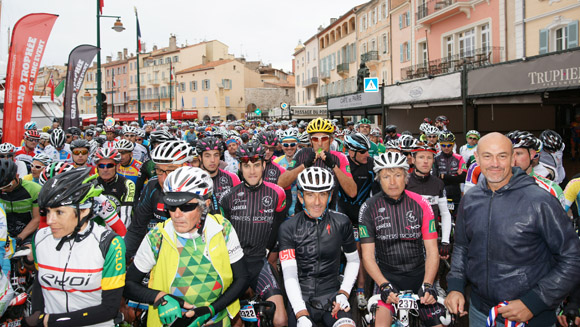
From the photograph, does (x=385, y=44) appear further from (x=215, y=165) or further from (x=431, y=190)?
(x=215, y=165)

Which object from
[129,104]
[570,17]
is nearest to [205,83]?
[129,104]

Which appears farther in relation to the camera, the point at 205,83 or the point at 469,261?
the point at 205,83

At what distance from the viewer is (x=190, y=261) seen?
3.12 metres

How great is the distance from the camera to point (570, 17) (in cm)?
1981

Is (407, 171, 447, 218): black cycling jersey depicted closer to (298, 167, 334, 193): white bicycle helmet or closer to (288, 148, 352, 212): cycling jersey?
(288, 148, 352, 212): cycling jersey

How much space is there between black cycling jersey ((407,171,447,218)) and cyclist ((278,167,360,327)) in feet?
7.94

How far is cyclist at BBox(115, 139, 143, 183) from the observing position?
713cm

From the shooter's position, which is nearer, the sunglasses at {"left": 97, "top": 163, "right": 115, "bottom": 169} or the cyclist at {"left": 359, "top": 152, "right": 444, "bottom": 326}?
the cyclist at {"left": 359, "top": 152, "right": 444, "bottom": 326}

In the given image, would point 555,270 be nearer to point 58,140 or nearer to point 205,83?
point 58,140

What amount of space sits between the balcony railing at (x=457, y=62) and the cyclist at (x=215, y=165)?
54.4ft

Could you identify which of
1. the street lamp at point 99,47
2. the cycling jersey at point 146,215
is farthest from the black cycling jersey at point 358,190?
the street lamp at point 99,47

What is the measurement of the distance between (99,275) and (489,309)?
2.94 meters

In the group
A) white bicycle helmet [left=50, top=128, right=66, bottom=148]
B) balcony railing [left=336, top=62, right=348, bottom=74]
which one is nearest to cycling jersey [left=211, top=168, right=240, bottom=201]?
white bicycle helmet [left=50, top=128, right=66, bottom=148]

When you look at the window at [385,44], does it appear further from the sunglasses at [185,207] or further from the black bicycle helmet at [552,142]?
the sunglasses at [185,207]
